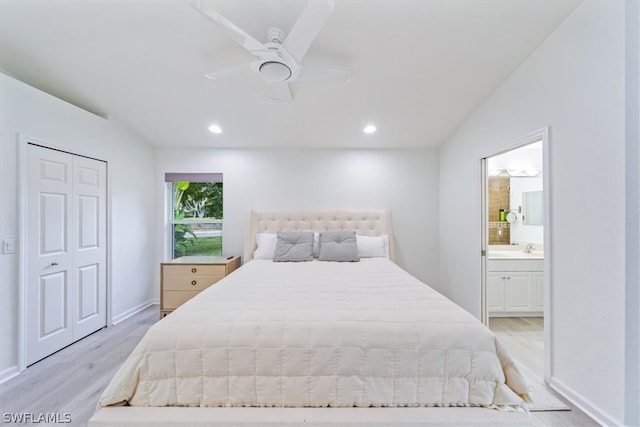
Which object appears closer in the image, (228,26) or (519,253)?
(228,26)

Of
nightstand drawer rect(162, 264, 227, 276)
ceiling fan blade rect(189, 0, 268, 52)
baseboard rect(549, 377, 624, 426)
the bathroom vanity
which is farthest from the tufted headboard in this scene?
ceiling fan blade rect(189, 0, 268, 52)

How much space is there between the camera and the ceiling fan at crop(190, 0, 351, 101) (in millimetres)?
1345

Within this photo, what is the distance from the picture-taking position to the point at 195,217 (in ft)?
13.2

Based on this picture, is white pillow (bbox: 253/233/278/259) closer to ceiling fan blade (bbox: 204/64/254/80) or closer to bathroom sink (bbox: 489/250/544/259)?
ceiling fan blade (bbox: 204/64/254/80)

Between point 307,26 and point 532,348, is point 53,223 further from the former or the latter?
point 532,348

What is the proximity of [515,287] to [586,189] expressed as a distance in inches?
75.2

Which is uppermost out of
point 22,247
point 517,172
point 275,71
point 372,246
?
point 275,71

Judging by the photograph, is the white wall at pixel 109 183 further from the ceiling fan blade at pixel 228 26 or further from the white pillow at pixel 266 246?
the ceiling fan blade at pixel 228 26

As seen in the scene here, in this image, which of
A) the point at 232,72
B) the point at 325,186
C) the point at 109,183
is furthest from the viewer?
the point at 325,186

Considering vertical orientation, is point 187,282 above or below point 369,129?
below

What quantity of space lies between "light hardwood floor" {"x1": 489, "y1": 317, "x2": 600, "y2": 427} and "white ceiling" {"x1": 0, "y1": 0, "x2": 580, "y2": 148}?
238 cm

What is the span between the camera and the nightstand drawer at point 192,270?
10.6 ft

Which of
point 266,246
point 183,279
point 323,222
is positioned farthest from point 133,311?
point 323,222

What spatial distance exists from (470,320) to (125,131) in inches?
157
